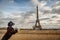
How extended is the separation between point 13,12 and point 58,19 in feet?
6.18

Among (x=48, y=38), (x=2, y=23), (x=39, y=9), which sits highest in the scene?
(x=39, y=9)

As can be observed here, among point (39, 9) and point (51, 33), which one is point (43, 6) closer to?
point (39, 9)

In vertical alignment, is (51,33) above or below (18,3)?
below

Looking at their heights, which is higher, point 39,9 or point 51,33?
point 39,9

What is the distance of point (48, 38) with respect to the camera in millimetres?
8055

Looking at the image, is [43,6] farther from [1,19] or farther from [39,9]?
[1,19]

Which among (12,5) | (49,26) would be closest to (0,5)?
(12,5)

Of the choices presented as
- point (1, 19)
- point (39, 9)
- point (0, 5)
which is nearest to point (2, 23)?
point (1, 19)

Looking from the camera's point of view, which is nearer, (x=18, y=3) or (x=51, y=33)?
(x=18, y=3)

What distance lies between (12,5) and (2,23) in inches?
34.0

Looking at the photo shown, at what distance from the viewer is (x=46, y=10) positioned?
27.1 feet

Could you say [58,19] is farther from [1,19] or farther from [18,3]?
[1,19]

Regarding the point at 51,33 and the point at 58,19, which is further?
the point at 51,33

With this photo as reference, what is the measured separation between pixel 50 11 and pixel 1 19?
2.06 m
